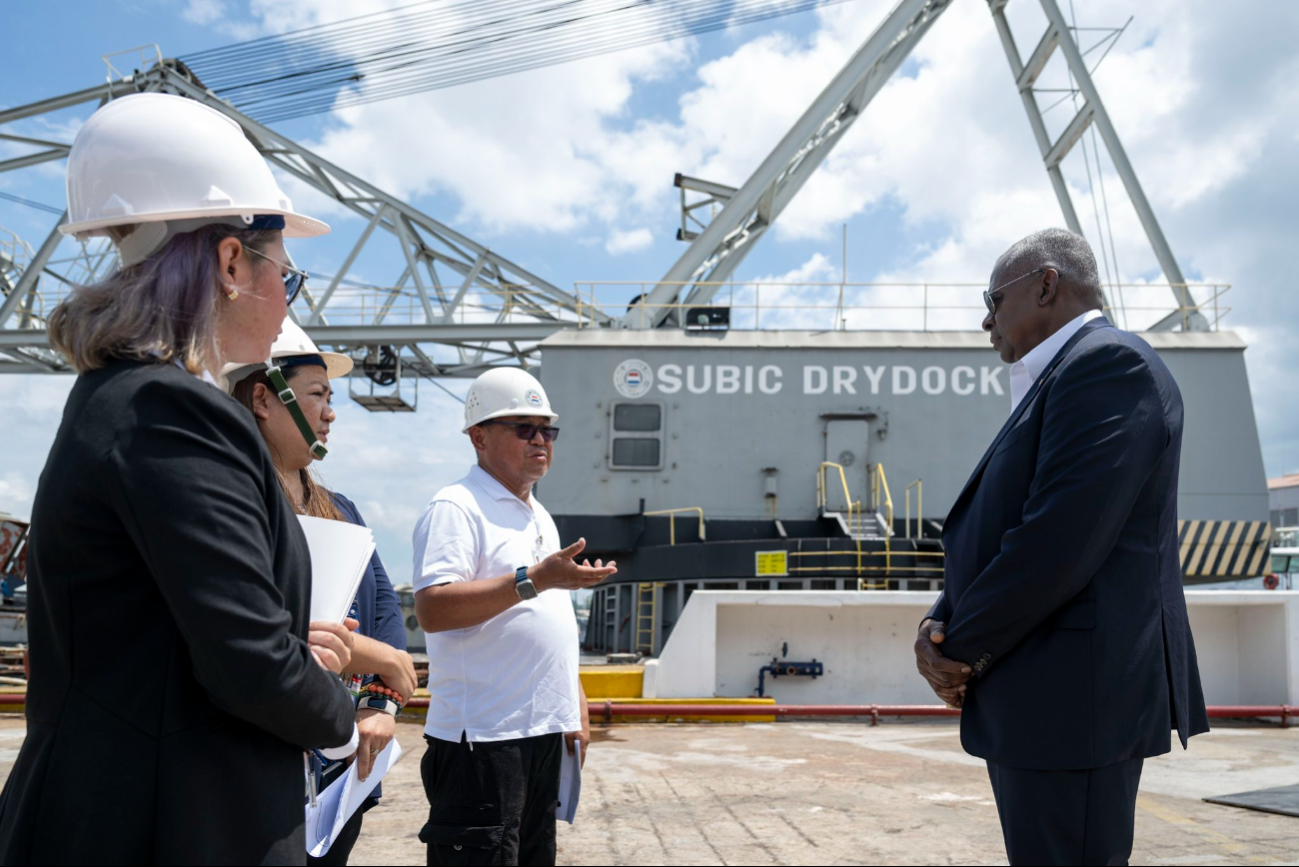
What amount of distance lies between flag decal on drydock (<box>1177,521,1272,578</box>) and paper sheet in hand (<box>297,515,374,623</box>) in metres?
13.5

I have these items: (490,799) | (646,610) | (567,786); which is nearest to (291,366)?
(490,799)

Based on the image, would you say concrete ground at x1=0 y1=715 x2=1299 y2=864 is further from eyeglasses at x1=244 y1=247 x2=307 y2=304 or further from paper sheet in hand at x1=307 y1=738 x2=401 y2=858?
eyeglasses at x1=244 y1=247 x2=307 y2=304

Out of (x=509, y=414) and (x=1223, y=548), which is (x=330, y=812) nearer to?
(x=509, y=414)

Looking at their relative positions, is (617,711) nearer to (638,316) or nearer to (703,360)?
(703,360)

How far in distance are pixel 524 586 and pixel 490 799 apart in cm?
59

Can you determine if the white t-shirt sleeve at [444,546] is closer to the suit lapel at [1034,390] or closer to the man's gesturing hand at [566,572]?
the man's gesturing hand at [566,572]

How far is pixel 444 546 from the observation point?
9.71ft

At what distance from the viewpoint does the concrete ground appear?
13.7ft

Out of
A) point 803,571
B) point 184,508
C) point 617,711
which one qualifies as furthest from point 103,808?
point 803,571

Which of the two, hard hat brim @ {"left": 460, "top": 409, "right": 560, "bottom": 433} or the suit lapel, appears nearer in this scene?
the suit lapel

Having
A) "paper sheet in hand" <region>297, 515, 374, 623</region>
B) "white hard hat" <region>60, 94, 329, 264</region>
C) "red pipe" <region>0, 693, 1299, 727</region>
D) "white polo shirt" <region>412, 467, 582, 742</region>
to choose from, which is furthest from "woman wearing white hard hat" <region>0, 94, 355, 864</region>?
"red pipe" <region>0, 693, 1299, 727</region>

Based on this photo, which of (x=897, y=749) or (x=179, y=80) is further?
(x=179, y=80)

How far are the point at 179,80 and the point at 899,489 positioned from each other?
19475 millimetres

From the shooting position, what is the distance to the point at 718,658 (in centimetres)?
987
